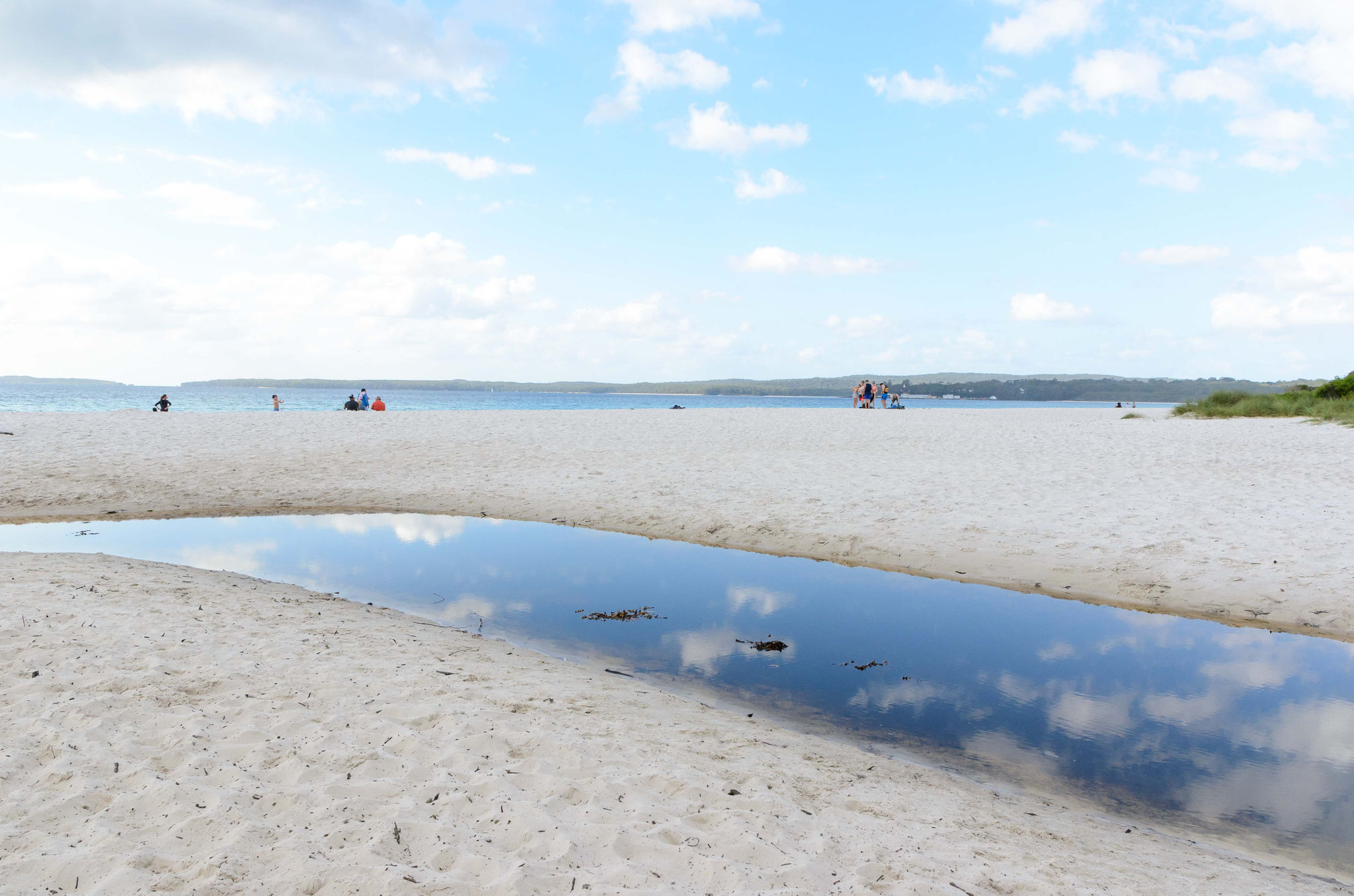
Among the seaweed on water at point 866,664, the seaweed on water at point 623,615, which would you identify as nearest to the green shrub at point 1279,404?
the seaweed on water at point 866,664

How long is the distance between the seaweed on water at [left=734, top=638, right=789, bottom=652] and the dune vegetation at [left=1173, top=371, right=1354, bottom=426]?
3165cm

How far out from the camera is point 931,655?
26.1 ft

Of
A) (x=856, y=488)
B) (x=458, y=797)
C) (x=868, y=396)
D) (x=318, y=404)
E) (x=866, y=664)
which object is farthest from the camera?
(x=318, y=404)

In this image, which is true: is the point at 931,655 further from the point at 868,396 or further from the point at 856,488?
the point at 868,396

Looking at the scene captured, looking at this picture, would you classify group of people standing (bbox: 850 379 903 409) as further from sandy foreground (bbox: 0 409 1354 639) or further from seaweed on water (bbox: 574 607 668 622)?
seaweed on water (bbox: 574 607 668 622)

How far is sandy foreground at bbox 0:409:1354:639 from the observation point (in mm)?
10383

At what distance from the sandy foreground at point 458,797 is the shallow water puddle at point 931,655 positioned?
30.1 inches

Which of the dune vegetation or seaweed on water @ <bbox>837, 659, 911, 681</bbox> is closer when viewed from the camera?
seaweed on water @ <bbox>837, 659, 911, 681</bbox>

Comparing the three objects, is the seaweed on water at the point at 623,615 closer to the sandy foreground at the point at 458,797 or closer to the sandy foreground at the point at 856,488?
the sandy foreground at the point at 458,797

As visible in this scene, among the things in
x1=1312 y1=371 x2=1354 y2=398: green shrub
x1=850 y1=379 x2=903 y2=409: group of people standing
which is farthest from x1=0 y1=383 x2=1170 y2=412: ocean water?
x1=1312 y1=371 x2=1354 y2=398: green shrub

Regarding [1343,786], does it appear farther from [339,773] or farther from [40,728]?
[40,728]

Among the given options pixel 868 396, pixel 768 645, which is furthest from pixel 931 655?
pixel 868 396

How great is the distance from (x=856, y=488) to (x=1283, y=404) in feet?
101

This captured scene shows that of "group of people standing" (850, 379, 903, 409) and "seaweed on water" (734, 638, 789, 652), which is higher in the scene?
"group of people standing" (850, 379, 903, 409)
